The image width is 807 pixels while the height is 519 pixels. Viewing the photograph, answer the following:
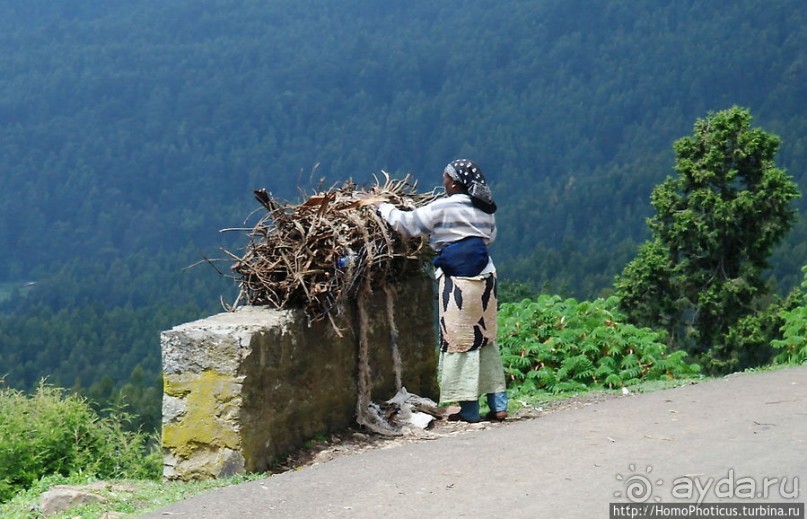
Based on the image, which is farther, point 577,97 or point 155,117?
point 155,117

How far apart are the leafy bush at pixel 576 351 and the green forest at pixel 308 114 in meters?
57.0

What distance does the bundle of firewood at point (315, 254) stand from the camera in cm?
752

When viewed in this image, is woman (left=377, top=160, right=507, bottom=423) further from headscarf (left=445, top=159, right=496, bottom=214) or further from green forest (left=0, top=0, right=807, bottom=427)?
green forest (left=0, top=0, right=807, bottom=427)

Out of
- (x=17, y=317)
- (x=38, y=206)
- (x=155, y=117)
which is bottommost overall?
(x=17, y=317)

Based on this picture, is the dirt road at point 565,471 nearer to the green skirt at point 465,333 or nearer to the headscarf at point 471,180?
the green skirt at point 465,333

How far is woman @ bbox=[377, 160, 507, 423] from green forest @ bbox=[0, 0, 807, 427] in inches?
2381

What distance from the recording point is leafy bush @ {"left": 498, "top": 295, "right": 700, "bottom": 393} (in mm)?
11031

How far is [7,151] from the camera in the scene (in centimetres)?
11438

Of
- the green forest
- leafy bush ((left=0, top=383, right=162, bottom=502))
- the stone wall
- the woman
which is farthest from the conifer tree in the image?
the green forest

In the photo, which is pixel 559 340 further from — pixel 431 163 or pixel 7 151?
pixel 7 151

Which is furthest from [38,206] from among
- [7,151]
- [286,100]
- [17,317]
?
[17,317]

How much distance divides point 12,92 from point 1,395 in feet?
385

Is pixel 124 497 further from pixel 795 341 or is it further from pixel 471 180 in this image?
pixel 795 341

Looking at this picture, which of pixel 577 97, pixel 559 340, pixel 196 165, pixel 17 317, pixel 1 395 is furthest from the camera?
pixel 196 165
